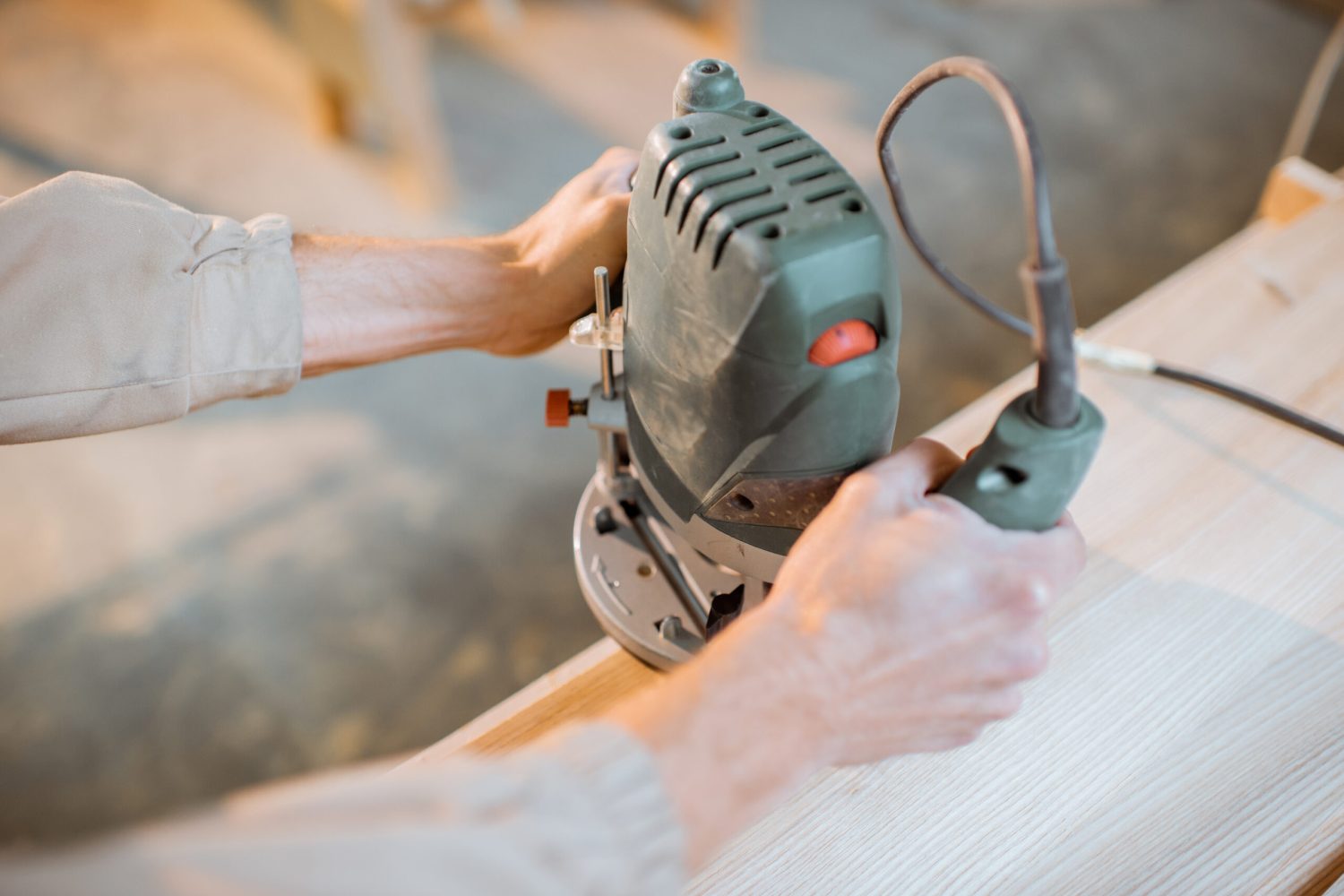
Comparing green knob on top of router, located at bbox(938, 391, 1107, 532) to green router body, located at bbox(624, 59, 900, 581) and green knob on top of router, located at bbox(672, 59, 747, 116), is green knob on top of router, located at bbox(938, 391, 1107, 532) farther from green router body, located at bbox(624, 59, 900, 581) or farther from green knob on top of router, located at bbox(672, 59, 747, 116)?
green knob on top of router, located at bbox(672, 59, 747, 116)

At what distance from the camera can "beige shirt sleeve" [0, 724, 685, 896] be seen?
15.5 inches

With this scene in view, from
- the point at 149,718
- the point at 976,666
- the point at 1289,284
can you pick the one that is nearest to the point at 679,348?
the point at 976,666

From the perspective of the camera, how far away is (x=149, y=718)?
5.24ft

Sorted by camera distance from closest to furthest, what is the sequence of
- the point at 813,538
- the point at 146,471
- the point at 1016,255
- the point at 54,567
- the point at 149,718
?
the point at 813,538 → the point at 149,718 → the point at 54,567 → the point at 146,471 → the point at 1016,255

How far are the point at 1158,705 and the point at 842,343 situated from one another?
0.38 m

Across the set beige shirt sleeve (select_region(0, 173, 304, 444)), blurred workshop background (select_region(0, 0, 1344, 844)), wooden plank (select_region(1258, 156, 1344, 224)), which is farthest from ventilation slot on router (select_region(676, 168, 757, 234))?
blurred workshop background (select_region(0, 0, 1344, 844))

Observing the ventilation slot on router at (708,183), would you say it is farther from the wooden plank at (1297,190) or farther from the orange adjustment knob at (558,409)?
the wooden plank at (1297,190)

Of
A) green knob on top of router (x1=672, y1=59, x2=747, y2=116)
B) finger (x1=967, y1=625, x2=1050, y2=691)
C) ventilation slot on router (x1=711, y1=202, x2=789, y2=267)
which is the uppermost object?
green knob on top of router (x1=672, y1=59, x2=747, y2=116)

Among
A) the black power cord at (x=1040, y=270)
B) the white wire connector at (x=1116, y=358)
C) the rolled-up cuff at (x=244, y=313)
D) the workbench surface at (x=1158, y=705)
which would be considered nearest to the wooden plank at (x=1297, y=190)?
the workbench surface at (x=1158, y=705)

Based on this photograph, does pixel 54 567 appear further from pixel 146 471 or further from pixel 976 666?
pixel 976 666

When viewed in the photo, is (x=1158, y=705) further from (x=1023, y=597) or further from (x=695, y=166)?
(x=695, y=166)

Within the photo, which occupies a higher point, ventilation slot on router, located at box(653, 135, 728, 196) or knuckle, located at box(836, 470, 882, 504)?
ventilation slot on router, located at box(653, 135, 728, 196)

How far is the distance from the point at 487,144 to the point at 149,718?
5.00 ft

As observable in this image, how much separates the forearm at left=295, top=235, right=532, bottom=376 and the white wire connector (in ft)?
1.67
